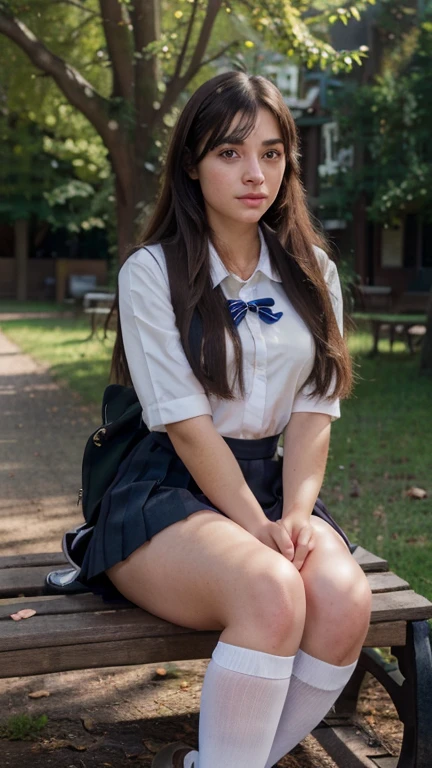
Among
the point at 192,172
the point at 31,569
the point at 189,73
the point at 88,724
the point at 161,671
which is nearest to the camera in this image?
the point at 192,172

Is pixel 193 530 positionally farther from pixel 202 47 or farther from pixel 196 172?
pixel 202 47

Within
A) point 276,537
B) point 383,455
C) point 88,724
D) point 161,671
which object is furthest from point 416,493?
point 276,537

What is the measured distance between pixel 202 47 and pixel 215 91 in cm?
817

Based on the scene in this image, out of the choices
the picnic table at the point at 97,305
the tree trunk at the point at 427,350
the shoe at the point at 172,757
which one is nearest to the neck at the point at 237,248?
the shoe at the point at 172,757

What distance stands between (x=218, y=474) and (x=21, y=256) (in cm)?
3174

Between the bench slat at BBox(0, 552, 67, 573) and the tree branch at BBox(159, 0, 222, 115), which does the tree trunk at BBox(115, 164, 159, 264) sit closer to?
the tree branch at BBox(159, 0, 222, 115)

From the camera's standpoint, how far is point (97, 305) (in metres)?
20.8

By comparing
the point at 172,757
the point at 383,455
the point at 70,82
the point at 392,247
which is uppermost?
the point at 70,82

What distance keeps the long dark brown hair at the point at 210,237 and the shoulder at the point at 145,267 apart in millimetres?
25

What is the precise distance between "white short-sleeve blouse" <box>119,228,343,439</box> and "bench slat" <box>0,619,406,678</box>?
553 mm

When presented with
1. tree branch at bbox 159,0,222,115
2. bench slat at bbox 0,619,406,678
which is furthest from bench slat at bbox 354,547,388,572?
tree branch at bbox 159,0,222,115

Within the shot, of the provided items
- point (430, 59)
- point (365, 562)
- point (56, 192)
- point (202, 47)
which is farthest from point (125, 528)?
point (56, 192)

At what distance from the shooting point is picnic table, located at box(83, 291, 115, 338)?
16.7m

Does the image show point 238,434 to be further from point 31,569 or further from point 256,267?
point 31,569
